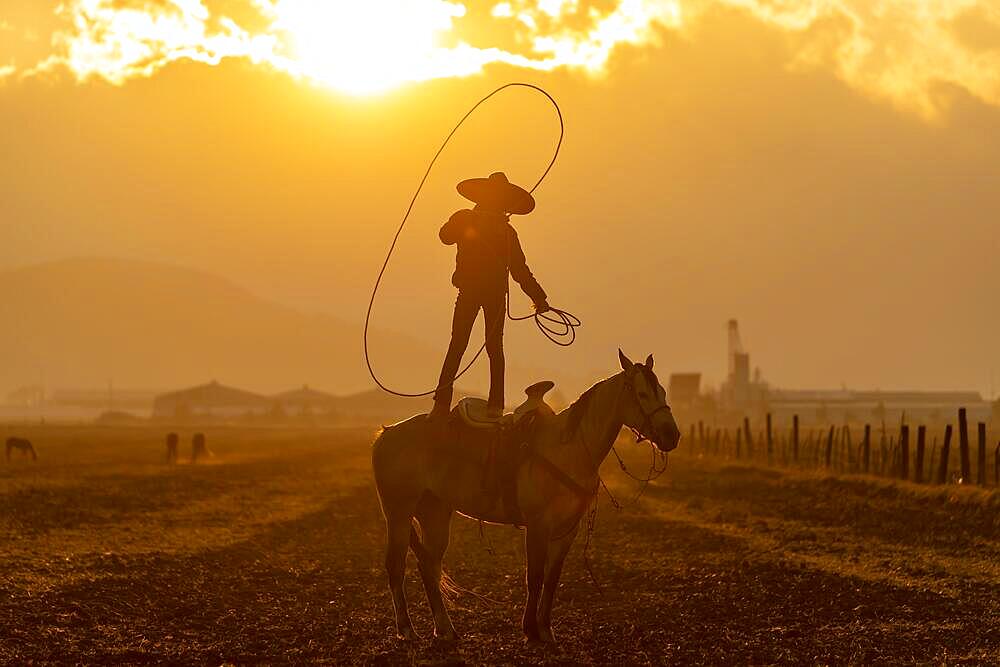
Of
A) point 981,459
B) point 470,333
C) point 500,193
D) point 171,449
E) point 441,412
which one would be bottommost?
point 171,449

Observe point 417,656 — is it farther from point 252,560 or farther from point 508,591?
point 252,560

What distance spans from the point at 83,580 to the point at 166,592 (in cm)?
136

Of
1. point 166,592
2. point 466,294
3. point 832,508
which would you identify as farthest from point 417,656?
point 832,508

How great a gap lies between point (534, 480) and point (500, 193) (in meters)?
3.37

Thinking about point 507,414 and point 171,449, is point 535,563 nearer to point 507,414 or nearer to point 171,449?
point 507,414

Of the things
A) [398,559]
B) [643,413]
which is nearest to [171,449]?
[398,559]

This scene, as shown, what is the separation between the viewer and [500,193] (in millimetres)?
13625

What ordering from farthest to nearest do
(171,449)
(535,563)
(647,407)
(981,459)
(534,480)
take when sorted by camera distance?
(171,449) → (981,459) → (534,480) → (535,563) → (647,407)

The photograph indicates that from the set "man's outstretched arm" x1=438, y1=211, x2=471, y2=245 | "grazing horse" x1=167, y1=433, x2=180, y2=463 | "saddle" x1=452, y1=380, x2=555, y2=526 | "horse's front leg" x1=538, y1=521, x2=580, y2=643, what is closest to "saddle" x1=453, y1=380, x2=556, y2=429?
Answer: "saddle" x1=452, y1=380, x2=555, y2=526

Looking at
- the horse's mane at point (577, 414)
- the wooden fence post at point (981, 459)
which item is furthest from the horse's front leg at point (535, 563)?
the wooden fence post at point (981, 459)

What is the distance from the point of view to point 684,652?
12.6 m

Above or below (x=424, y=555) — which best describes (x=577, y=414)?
above

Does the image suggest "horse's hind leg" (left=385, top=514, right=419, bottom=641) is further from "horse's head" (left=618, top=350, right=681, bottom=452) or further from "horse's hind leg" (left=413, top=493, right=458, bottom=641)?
"horse's head" (left=618, top=350, right=681, bottom=452)

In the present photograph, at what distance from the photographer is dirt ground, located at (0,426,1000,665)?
1298 centimetres
